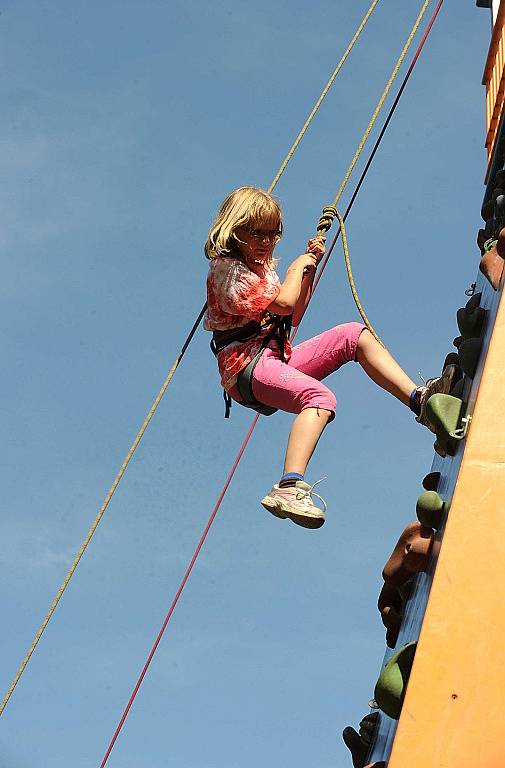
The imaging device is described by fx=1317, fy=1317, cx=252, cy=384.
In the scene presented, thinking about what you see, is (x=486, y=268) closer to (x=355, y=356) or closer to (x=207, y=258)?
(x=355, y=356)

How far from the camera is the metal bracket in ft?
14.7

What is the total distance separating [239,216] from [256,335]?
1.87 feet

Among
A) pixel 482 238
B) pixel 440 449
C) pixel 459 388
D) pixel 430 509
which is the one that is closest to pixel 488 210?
pixel 482 238

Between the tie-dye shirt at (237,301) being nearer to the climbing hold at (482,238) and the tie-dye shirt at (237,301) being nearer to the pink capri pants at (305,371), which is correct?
the pink capri pants at (305,371)

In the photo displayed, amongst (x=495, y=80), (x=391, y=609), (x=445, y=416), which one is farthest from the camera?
(x=495, y=80)

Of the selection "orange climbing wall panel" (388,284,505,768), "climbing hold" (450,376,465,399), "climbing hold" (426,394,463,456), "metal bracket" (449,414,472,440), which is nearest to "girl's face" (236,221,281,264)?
"climbing hold" (450,376,465,399)

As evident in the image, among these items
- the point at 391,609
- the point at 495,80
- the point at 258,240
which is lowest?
the point at 391,609

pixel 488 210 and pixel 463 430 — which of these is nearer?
pixel 463 430

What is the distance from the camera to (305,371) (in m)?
6.31

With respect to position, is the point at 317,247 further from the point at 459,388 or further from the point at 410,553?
the point at 410,553

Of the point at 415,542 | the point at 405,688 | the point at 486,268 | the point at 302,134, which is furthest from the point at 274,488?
the point at 302,134

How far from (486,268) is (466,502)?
4.19 feet

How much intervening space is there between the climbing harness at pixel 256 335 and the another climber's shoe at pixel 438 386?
2.41 feet

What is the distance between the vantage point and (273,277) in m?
6.33
